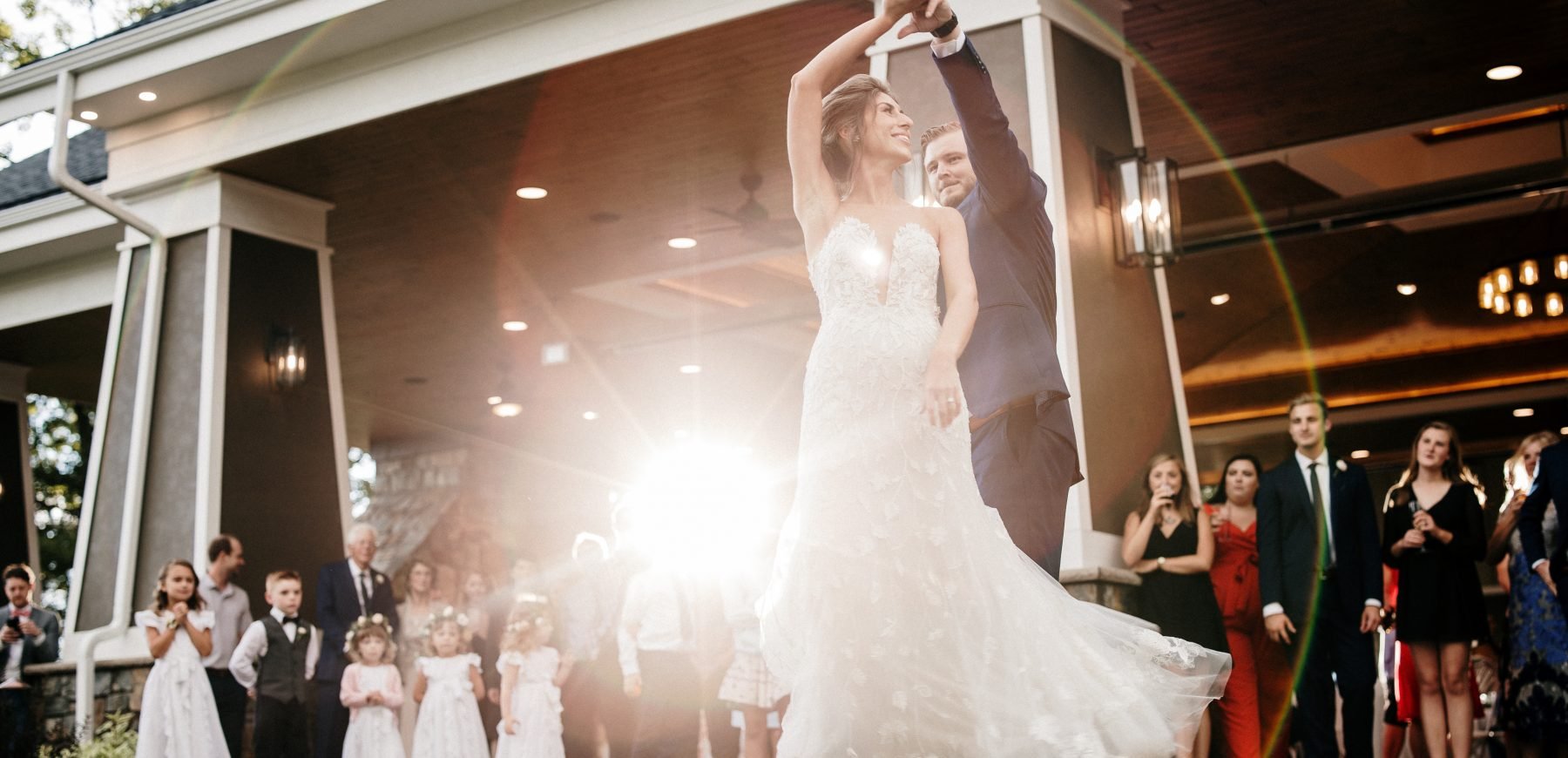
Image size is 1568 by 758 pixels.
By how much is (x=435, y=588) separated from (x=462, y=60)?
4.02 metres

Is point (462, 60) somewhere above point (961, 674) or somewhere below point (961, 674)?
above

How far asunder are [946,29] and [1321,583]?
154 inches

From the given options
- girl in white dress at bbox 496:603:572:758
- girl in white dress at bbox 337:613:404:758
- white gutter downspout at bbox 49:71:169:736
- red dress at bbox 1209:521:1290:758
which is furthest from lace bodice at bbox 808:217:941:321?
white gutter downspout at bbox 49:71:169:736

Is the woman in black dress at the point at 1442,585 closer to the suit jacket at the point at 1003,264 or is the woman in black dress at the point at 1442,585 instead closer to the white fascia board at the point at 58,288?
the suit jacket at the point at 1003,264

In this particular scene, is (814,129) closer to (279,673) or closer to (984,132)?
(984,132)

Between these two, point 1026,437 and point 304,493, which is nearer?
point 1026,437

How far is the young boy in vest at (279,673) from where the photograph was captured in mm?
7746

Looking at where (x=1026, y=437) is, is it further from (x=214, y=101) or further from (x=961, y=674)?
(x=214, y=101)

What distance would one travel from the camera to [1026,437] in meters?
3.46

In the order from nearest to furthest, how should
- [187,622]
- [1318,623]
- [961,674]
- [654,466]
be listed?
[961,674], [1318,623], [187,622], [654,466]

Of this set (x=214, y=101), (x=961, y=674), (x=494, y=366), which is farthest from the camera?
(x=494, y=366)

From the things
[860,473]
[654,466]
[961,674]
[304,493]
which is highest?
[654,466]

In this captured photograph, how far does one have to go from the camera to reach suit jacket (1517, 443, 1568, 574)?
6191 mm

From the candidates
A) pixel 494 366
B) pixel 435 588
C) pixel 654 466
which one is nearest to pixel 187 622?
pixel 435 588
